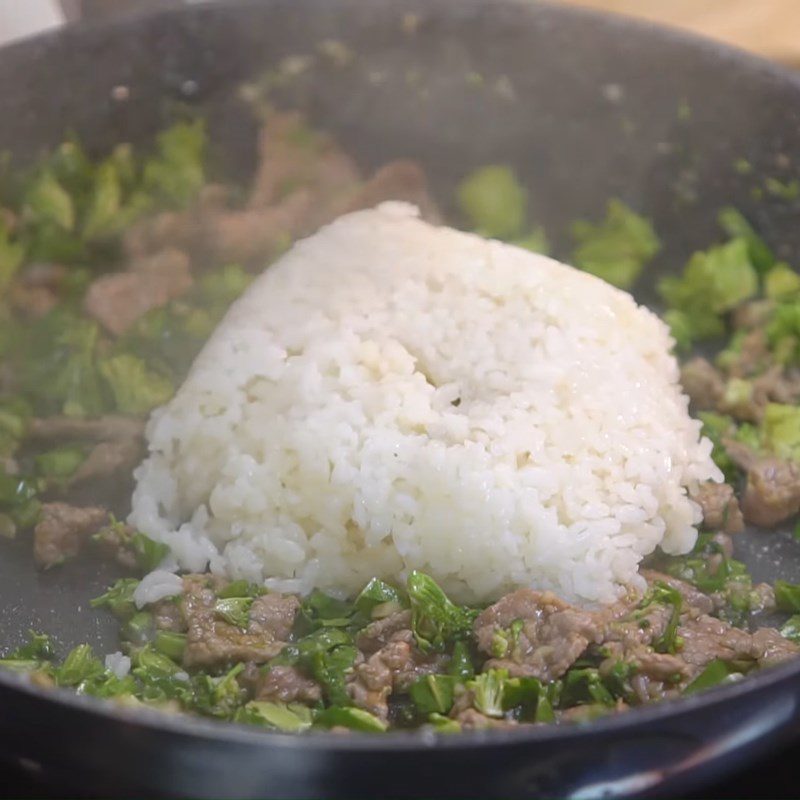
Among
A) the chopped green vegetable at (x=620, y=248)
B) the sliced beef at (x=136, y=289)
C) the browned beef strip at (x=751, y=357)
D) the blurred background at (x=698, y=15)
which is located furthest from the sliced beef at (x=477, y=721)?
the blurred background at (x=698, y=15)

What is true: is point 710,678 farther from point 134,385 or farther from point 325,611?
point 134,385

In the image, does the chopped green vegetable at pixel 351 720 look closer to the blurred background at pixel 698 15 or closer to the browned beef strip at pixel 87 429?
the browned beef strip at pixel 87 429

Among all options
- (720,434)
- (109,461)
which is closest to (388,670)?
(109,461)

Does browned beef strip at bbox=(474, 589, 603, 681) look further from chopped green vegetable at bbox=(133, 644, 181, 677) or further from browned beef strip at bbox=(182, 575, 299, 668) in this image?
chopped green vegetable at bbox=(133, 644, 181, 677)

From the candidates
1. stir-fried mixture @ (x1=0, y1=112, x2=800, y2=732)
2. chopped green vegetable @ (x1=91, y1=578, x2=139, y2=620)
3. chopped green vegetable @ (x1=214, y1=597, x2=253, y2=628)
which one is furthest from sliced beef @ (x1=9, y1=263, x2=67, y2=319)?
chopped green vegetable @ (x1=214, y1=597, x2=253, y2=628)

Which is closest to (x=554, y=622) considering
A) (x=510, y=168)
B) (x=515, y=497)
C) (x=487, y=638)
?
(x=487, y=638)

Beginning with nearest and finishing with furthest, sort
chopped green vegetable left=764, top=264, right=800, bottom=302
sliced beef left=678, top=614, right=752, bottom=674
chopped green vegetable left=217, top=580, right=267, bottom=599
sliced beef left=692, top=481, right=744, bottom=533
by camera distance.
→ sliced beef left=678, top=614, right=752, bottom=674
chopped green vegetable left=217, top=580, right=267, bottom=599
sliced beef left=692, top=481, right=744, bottom=533
chopped green vegetable left=764, top=264, right=800, bottom=302
